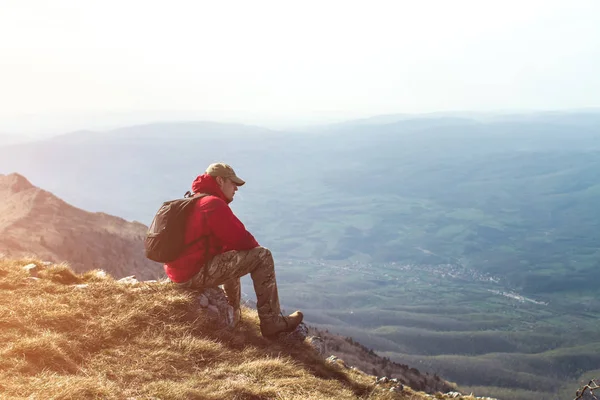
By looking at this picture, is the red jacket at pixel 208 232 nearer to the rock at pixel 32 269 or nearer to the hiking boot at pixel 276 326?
the hiking boot at pixel 276 326

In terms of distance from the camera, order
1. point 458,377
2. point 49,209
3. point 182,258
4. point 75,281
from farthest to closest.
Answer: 1. point 458,377
2. point 49,209
3. point 75,281
4. point 182,258

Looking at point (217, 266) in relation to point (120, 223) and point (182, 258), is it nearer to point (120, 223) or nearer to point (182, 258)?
point (182, 258)

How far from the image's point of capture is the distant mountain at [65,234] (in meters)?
47.7

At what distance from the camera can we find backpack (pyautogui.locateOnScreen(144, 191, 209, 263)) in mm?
10875

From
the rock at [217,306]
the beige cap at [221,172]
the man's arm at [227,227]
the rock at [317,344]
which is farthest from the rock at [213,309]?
the beige cap at [221,172]

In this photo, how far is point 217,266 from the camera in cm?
1140

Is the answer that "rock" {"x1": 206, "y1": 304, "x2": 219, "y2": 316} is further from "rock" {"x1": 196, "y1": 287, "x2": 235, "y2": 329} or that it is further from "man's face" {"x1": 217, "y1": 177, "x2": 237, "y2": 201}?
"man's face" {"x1": 217, "y1": 177, "x2": 237, "y2": 201}

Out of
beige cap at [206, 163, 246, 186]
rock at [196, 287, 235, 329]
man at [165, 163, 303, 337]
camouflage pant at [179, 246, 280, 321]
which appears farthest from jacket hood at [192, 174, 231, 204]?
rock at [196, 287, 235, 329]

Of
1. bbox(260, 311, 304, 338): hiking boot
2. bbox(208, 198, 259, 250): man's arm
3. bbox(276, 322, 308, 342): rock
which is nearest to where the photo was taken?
bbox(208, 198, 259, 250): man's arm

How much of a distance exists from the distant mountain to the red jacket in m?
36.9

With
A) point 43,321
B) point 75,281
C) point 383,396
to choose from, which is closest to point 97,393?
point 43,321

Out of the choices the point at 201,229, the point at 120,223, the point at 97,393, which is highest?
the point at 201,229

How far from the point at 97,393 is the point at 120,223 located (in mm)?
63632

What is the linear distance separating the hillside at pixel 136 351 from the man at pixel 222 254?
57cm
